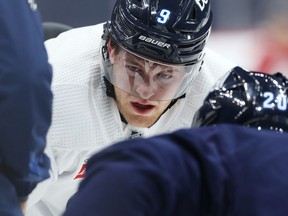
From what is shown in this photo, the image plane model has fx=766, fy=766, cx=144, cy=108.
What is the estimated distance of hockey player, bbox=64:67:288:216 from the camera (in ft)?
2.31

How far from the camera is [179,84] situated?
186cm

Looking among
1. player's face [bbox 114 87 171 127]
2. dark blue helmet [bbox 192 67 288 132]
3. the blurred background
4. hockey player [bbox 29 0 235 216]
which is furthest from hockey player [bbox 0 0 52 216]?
the blurred background

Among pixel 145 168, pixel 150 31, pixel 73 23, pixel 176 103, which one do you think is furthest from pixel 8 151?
pixel 73 23

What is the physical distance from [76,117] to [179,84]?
0.27 metres

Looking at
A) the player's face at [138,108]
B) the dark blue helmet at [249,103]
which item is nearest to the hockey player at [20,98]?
the dark blue helmet at [249,103]

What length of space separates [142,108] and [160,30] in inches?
8.6

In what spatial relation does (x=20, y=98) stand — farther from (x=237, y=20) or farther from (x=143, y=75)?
(x=237, y=20)

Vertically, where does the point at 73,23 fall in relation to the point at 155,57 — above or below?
below

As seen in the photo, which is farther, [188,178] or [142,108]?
[142,108]

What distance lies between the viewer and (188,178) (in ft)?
2.32

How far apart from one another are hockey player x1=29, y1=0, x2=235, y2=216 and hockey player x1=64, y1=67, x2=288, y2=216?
A: 40.8 inches

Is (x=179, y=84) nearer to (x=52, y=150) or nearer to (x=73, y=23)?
(x=52, y=150)

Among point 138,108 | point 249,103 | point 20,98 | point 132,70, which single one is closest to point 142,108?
point 138,108

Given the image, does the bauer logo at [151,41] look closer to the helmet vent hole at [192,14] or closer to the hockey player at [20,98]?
the helmet vent hole at [192,14]
